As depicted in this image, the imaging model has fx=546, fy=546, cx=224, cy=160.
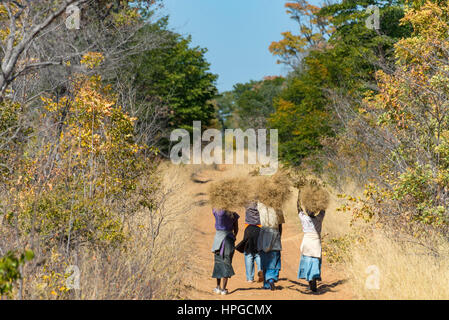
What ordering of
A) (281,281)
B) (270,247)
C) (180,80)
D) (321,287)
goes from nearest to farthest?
(270,247) → (321,287) → (281,281) → (180,80)

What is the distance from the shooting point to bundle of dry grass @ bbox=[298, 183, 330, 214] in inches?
353

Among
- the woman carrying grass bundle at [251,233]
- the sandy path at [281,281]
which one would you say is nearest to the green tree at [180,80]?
the sandy path at [281,281]

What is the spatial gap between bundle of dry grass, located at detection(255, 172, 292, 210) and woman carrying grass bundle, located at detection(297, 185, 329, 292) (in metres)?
0.50

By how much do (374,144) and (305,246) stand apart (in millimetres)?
4683

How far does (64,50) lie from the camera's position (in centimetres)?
1515

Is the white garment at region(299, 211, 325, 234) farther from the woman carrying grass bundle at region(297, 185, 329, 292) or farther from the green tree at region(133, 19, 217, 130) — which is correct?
the green tree at region(133, 19, 217, 130)

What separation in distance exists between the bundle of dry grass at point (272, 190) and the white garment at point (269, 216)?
3.6 inches

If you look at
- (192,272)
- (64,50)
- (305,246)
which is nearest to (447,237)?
(305,246)

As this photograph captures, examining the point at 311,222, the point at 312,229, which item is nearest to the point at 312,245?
the point at 312,229

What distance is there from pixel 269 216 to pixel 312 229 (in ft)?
2.76

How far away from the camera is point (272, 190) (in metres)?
9.52

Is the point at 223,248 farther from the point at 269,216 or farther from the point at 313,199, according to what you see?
the point at 313,199

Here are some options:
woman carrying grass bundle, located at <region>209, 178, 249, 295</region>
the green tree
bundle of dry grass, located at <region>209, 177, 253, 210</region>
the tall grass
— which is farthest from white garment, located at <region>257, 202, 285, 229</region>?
the green tree

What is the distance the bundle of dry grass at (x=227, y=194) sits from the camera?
8.94 meters
